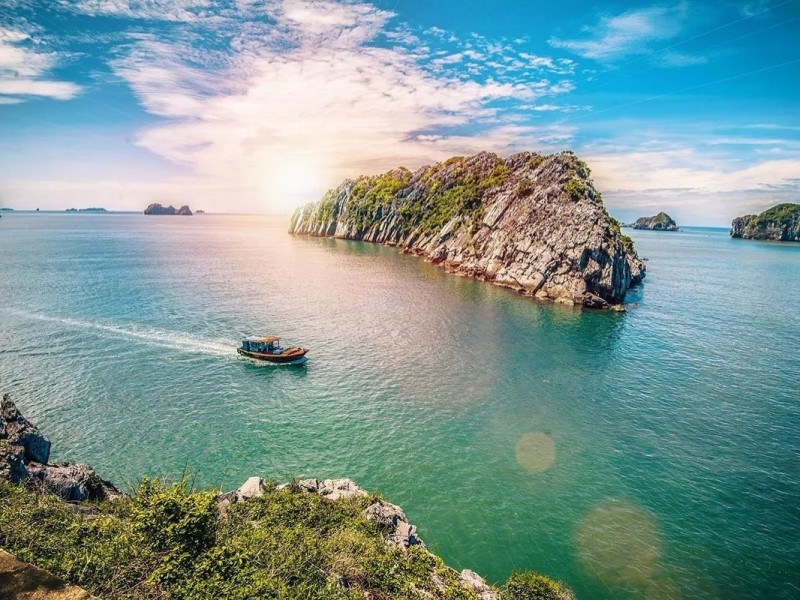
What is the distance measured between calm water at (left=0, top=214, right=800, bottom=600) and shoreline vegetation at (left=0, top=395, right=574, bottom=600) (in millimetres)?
6226

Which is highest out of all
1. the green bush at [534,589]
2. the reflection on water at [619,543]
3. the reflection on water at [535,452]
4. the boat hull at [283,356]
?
the boat hull at [283,356]

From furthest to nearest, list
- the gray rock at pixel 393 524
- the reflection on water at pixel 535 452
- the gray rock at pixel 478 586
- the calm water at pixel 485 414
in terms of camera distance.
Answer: the reflection on water at pixel 535 452 → the calm water at pixel 485 414 → the gray rock at pixel 393 524 → the gray rock at pixel 478 586

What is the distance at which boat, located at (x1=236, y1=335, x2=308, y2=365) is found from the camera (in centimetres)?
5116

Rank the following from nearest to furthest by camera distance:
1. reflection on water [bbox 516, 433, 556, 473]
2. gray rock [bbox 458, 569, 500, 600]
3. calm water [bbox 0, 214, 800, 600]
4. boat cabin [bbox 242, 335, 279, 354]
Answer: gray rock [bbox 458, 569, 500, 600] < calm water [bbox 0, 214, 800, 600] < reflection on water [bbox 516, 433, 556, 473] < boat cabin [bbox 242, 335, 279, 354]

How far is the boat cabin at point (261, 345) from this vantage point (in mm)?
51969

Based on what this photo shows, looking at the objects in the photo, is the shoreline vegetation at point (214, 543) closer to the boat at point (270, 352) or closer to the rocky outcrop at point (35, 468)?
the rocky outcrop at point (35, 468)

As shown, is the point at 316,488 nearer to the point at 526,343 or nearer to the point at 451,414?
the point at 451,414

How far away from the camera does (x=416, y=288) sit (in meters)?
95.5

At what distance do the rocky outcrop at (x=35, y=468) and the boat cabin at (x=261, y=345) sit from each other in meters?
25.8

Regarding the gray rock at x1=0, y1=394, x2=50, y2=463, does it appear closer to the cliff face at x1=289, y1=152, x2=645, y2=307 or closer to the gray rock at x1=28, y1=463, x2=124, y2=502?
the gray rock at x1=28, y1=463, x2=124, y2=502

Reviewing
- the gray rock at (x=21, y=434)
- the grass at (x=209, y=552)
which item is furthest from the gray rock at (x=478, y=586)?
the gray rock at (x=21, y=434)

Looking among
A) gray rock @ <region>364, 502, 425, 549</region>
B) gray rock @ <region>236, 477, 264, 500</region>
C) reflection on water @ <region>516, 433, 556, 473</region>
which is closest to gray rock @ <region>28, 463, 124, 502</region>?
gray rock @ <region>236, 477, 264, 500</region>

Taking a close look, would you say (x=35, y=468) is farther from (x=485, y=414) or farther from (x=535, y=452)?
(x=535, y=452)

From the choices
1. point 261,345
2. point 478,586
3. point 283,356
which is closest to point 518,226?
point 283,356
